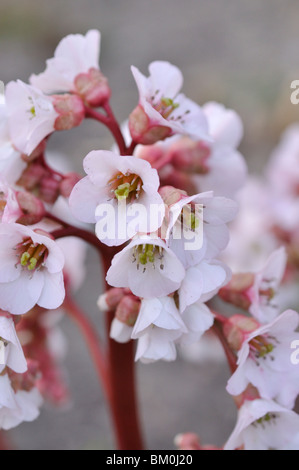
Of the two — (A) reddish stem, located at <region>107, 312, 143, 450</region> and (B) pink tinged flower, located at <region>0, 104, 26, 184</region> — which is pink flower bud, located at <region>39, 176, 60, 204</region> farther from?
(A) reddish stem, located at <region>107, 312, 143, 450</region>

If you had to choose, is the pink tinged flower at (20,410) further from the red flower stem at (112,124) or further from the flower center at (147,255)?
the red flower stem at (112,124)

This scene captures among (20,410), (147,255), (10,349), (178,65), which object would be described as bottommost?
(178,65)

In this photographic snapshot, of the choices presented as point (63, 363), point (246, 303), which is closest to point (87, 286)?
point (63, 363)

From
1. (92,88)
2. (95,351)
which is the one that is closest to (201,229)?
(92,88)

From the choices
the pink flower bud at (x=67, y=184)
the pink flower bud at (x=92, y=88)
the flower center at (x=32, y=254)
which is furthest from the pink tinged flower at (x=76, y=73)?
the flower center at (x=32, y=254)

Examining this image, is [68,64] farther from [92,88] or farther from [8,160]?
[8,160]

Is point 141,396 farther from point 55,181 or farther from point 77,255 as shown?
point 55,181
